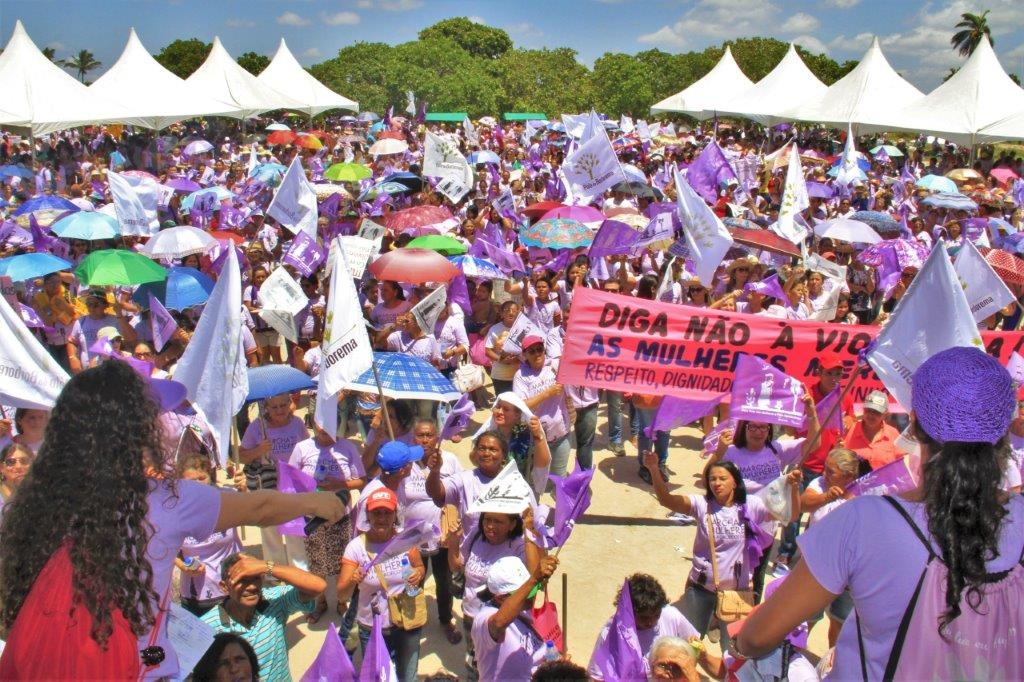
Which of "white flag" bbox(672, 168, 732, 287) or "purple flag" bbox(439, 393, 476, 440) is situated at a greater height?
"white flag" bbox(672, 168, 732, 287)

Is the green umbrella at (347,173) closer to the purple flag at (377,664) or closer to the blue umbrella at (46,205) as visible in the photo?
the blue umbrella at (46,205)

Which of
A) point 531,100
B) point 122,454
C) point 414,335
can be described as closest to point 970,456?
point 122,454

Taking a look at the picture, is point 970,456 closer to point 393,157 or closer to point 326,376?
point 326,376

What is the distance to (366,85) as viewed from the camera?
52.0 metres

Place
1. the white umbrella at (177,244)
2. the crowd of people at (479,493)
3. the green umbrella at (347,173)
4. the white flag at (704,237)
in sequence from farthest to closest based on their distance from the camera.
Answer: the green umbrella at (347,173), the white umbrella at (177,244), the white flag at (704,237), the crowd of people at (479,493)

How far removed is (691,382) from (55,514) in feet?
15.1

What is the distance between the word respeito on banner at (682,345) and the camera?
6090 millimetres

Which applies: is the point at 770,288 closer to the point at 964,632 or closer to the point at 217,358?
the point at 217,358

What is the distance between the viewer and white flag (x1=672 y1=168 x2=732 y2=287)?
7.94 meters

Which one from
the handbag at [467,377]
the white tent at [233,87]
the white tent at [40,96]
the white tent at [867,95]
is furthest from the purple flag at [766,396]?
the white tent at [233,87]

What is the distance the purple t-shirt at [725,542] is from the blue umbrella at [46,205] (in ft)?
40.6

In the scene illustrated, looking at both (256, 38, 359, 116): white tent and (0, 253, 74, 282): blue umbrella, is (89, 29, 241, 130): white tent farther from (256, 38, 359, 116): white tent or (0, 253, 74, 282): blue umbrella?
(0, 253, 74, 282): blue umbrella

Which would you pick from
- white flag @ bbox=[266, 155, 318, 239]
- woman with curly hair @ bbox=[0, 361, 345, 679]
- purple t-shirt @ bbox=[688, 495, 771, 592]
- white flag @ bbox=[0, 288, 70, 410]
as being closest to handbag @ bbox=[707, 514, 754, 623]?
purple t-shirt @ bbox=[688, 495, 771, 592]

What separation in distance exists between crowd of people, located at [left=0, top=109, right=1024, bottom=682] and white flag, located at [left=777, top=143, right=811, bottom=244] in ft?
1.33
